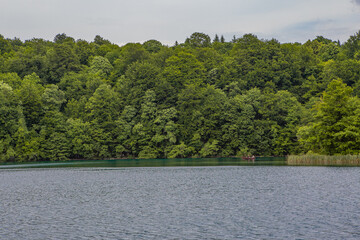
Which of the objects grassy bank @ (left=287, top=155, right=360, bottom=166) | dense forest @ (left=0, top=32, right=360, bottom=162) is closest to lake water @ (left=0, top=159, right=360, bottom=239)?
grassy bank @ (left=287, top=155, right=360, bottom=166)

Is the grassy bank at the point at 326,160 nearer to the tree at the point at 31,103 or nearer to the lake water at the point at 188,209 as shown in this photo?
the lake water at the point at 188,209

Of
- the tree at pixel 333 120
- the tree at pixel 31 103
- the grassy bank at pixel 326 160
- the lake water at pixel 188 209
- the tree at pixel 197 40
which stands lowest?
the lake water at pixel 188 209

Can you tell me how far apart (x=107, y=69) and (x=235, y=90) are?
154 ft

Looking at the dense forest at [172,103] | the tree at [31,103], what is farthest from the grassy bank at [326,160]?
the tree at [31,103]

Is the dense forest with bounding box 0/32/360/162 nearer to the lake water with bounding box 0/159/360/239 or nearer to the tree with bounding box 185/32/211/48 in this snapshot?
the tree with bounding box 185/32/211/48

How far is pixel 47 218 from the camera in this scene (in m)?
29.8

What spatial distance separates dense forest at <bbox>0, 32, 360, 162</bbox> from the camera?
367 feet

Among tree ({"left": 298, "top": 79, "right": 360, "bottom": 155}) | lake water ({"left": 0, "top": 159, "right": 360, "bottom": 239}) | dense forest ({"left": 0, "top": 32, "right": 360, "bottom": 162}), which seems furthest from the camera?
dense forest ({"left": 0, "top": 32, "right": 360, "bottom": 162})

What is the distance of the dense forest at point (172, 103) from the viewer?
367ft

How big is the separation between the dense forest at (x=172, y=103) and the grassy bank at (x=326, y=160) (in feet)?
83.1

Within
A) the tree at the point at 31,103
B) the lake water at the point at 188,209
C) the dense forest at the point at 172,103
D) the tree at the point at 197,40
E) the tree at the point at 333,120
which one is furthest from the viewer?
the tree at the point at 197,40

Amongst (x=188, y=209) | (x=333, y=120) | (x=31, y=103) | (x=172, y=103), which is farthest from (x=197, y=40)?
(x=188, y=209)

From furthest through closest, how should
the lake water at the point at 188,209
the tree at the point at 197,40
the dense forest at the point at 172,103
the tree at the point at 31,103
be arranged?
the tree at the point at 197,40
the tree at the point at 31,103
the dense forest at the point at 172,103
the lake water at the point at 188,209

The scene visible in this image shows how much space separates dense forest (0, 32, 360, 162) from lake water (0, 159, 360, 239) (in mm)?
59183
